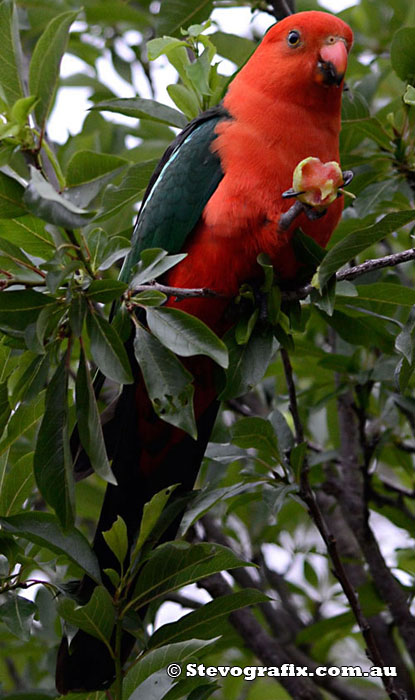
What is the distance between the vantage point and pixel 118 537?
6.25 ft

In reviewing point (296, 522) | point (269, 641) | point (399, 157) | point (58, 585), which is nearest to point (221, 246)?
point (399, 157)

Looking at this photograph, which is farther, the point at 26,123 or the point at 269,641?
the point at 269,641

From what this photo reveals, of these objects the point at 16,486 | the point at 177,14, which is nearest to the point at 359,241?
the point at 16,486

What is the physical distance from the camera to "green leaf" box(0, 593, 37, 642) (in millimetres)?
1825

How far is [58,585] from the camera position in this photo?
201cm

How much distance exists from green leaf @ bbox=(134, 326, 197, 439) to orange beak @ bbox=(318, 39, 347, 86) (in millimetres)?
990

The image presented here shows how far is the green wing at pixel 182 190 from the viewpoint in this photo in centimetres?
226

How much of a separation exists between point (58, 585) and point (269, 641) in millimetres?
1078

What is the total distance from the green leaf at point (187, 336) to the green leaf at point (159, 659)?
632mm

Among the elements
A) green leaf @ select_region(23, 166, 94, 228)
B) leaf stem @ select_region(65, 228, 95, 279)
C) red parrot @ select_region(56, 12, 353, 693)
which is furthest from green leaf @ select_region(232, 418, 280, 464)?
green leaf @ select_region(23, 166, 94, 228)

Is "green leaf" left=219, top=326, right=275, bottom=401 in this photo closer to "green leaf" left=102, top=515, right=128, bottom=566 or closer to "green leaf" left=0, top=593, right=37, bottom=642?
"green leaf" left=102, top=515, right=128, bottom=566

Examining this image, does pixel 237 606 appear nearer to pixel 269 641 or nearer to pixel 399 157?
pixel 269 641

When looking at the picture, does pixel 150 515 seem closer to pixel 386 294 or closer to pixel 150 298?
pixel 150 298

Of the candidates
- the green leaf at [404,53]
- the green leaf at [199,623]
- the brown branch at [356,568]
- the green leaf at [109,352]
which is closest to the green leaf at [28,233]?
the green leaf at [109,352]
